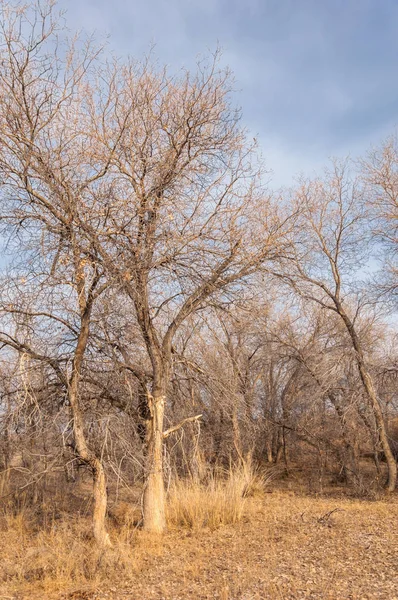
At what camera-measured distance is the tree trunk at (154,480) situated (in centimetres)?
853

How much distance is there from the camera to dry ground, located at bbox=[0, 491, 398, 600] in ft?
18.7

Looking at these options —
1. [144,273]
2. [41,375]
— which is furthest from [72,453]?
[144,273]

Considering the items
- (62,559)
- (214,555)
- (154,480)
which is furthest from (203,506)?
(62,559)

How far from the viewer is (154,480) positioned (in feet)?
28.1

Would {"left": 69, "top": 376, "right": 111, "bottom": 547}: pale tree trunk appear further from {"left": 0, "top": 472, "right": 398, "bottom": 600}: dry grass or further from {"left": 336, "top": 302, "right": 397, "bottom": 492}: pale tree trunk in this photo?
{"left": 336, "top": 302, "right": 397, "bottom": 492}: pale tree trunk

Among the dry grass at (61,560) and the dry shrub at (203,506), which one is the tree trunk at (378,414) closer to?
the dry shrub at (203,506)

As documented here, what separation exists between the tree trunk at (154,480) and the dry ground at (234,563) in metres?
0.27

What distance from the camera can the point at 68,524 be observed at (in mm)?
9836

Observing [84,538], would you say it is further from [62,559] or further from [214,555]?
[214,555]

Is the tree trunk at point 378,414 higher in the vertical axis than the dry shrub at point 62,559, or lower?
higher

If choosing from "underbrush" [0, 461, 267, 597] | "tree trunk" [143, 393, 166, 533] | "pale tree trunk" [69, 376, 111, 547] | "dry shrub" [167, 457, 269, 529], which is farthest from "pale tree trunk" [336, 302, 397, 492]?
"pale tree trunk" [69, 376, 111, 547]

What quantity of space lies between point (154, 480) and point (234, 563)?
→ 2.22m

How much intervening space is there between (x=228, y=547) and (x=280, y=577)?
5.73 feet

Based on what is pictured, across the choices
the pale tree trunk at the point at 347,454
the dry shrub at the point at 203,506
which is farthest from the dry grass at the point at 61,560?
the pale tree trunk at the point at 347,454
